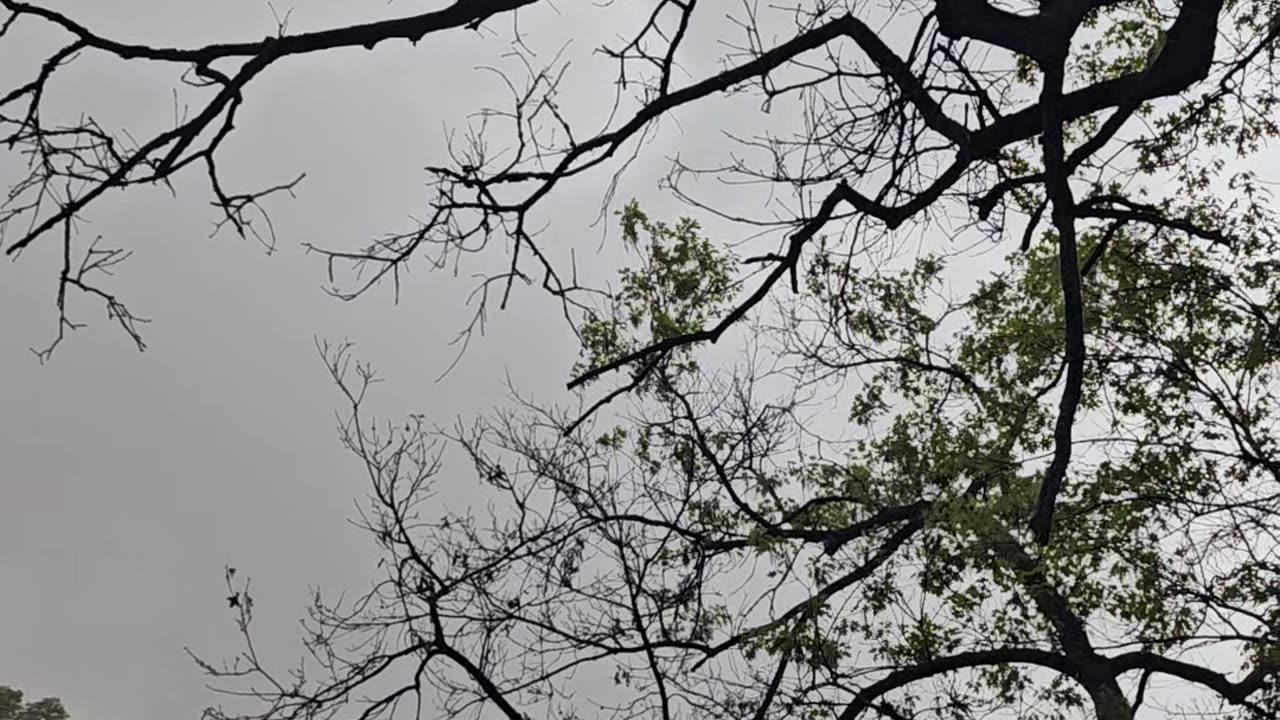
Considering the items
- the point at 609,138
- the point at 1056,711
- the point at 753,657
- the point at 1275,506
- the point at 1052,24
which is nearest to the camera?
the point at 1052,24

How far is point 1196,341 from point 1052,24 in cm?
635

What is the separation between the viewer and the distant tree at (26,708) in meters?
39.6

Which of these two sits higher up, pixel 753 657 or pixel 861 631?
pixel 861 631

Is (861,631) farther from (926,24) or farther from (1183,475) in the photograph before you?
(926,24)

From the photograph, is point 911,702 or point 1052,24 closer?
point 1052,24

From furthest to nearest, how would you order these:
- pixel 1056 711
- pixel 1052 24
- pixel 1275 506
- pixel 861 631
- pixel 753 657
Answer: pixel 861 631
pixel 1056 711
pixel 753 657
pixel 1275 506
pixel 1052 24

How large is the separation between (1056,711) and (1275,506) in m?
4.15

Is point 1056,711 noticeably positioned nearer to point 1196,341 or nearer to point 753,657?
point 753,657

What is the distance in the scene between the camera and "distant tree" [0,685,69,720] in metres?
39.6

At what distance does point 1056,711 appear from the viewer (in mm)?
9836

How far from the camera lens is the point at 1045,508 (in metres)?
A: 3.34

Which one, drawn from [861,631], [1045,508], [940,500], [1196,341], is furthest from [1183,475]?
[1045,508]

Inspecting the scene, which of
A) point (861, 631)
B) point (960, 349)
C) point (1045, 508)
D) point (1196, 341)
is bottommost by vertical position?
point (1045, 508)

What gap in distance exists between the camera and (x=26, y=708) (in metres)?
41.5
